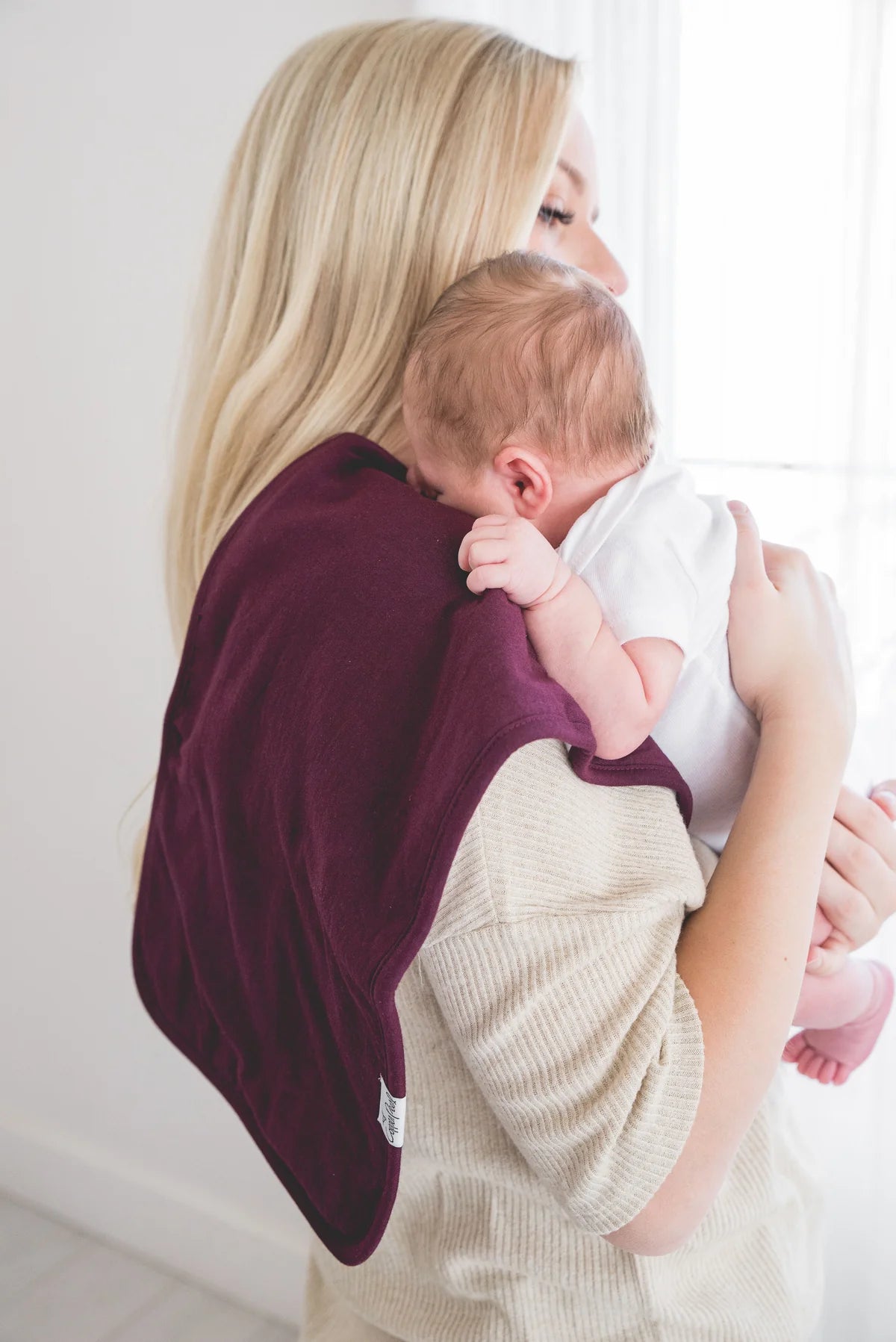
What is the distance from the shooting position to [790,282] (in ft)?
4.76

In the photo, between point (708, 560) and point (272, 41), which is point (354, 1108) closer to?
point (708, 560)

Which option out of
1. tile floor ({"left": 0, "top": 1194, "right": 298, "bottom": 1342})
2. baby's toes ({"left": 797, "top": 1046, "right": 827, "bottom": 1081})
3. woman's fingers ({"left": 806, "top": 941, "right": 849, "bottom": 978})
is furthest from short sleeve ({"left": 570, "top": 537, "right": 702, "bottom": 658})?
tile floor ({"left": 0, "top": 1194, "right": 298, "bottom": 1342})

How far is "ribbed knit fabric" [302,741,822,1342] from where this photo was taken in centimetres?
69

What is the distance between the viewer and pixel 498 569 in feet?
2.44

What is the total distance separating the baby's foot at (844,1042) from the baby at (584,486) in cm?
52

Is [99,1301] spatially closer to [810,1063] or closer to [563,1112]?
[810,1063]

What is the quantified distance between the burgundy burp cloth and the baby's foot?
23.2 inches

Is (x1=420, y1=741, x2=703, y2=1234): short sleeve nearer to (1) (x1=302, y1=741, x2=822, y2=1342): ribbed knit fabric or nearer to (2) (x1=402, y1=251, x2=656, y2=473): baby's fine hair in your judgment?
(1) (x1=302, y1=741, x2=822, y2=1342): ribbed knit fabric

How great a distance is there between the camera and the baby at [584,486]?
829 millimetres

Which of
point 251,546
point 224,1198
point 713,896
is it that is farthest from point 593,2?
point 224,1198

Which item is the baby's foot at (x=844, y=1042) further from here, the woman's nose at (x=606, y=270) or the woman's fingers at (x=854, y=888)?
the woman's nose at (x=606, y=270)

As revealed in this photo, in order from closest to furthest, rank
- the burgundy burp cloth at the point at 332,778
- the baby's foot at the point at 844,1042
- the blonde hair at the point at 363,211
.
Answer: the burgundy burp cloth at the point at 332,778
the blonde hair at the point at 363,211
the baby's foot at the point at 844,1042

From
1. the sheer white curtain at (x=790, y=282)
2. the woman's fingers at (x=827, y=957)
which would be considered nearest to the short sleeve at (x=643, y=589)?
the woman's fingers at (x=827, y=957)

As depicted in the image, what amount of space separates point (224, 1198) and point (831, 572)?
2.02m
